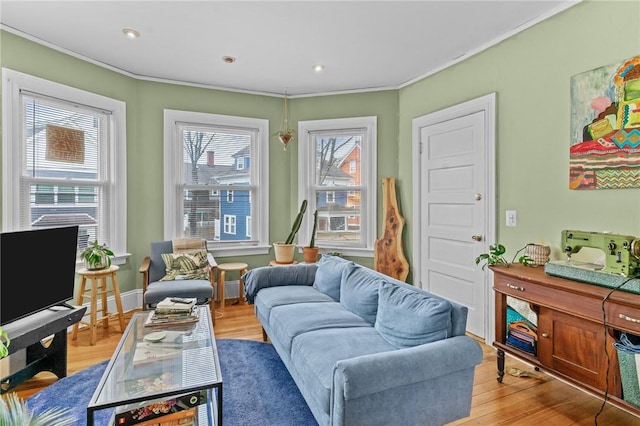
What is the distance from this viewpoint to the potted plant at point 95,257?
3146mm

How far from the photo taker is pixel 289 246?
13.9 ft

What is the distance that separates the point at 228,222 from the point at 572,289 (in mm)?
3529

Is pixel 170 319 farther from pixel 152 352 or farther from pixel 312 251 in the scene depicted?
pixel 312 251

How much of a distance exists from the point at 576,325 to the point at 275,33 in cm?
287

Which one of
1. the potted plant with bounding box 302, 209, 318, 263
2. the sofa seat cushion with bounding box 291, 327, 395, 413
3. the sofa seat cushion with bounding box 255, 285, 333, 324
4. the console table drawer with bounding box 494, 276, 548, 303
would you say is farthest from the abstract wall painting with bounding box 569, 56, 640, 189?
the potted plant with bounding box 302, 209, 318, 263

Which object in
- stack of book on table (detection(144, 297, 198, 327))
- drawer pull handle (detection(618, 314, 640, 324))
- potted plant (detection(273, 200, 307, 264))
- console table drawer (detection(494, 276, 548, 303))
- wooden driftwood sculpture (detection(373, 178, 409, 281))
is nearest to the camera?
drawer pull handle (detection(618, 314, 640, 324))

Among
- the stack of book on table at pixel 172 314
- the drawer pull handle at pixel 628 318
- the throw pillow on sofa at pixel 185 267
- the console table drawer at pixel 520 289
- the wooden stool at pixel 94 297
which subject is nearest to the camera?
the drawer pull handle at pixel 628 318

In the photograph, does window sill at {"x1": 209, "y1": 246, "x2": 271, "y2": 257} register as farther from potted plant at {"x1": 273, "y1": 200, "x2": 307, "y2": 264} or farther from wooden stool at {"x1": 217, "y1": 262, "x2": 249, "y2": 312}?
potted plant at {"x1": 273, "y1": 200, "x2": 307, "y2": 264}

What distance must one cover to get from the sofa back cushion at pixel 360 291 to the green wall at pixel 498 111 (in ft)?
4.29

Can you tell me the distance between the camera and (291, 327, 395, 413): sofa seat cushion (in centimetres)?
167

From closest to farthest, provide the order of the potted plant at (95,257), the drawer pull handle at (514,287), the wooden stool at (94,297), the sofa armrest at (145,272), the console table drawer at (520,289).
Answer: the console table drawer at (520,289) < the drawer pull handle at (514,287) < the wooden stool at (94,297) < the potted plant at (95,257) < the sofa armrest at (145,272)

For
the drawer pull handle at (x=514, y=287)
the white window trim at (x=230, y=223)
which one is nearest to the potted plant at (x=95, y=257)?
the white window trim at (x=230, y=223)

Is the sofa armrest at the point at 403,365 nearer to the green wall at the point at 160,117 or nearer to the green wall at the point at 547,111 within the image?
the green wall at the point at 547,111

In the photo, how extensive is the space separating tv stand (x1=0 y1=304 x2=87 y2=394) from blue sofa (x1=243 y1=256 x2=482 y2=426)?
1424mm
